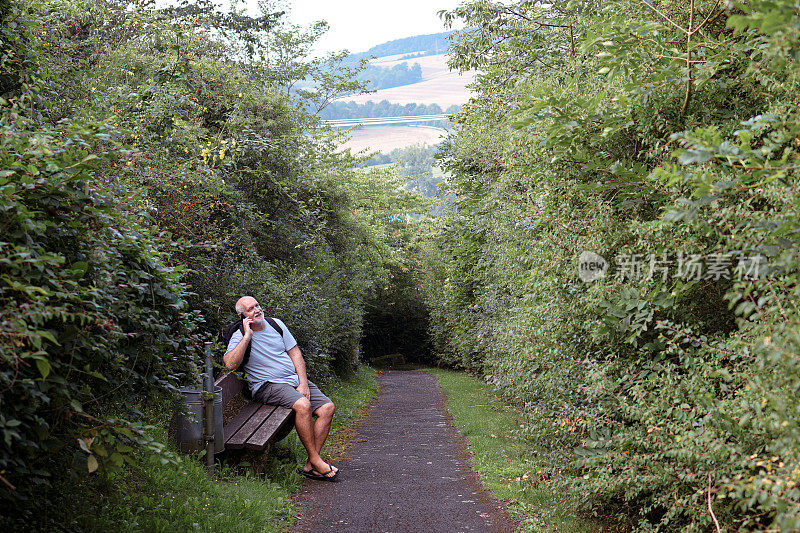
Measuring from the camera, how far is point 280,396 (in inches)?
255

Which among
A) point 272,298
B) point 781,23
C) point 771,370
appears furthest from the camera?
point 272,298

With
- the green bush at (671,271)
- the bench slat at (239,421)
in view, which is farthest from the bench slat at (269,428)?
the green bush at (671,271)

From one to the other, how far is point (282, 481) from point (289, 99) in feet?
34.2

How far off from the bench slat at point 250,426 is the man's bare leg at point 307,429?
284 mm

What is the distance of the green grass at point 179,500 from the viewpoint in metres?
3.77

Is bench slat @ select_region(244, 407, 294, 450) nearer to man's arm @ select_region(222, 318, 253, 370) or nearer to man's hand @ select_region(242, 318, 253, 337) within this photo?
man's arm @ select_region(222, 318, 253, 370)

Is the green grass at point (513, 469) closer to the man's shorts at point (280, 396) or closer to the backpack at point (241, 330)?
the man's shorts at point (280, 396)

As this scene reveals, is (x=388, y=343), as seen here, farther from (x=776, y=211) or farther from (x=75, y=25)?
(x=776, y=211)

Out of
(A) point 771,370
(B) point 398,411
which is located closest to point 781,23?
(A) point 771,370

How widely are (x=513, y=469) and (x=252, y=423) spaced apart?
2864 millimetres

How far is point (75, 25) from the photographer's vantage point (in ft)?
35.8

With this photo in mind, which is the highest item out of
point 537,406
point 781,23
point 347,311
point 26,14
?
point 26,14

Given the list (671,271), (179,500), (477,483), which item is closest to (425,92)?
(477,483)

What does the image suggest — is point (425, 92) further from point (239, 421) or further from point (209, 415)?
point (209, 415)
